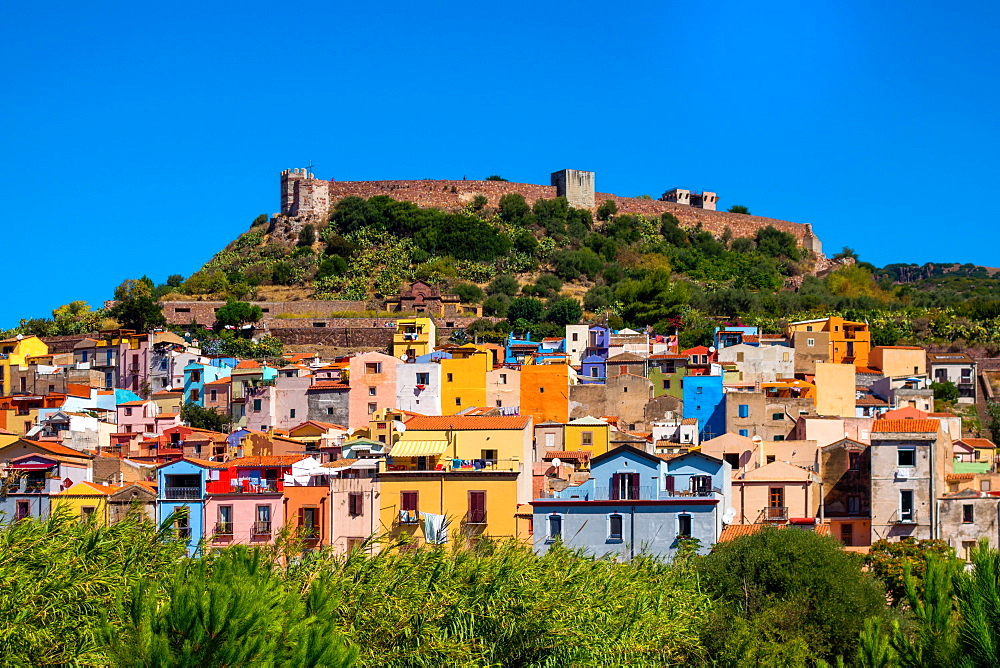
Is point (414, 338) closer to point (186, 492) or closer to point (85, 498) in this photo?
point (186, 492)

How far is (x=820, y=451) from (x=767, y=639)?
1420cm

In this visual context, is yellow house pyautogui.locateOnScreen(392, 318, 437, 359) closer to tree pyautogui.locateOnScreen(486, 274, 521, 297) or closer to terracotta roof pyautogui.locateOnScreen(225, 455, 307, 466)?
tree pyautogui.locateOnScreen(486, 274, 521, 297)

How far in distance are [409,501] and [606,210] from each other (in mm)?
59247

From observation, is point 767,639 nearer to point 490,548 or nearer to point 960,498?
point 490,548

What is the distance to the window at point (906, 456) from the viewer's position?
4047 cm

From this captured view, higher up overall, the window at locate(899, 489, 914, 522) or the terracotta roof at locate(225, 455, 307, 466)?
the terracotta roof at locate(225, 455, 307, 466)

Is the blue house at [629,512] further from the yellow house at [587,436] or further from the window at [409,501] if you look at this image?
the yellow house at [587,436]

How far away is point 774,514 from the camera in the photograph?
40.7 m

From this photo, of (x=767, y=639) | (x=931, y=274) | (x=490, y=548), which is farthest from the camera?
(x=931, y=274)

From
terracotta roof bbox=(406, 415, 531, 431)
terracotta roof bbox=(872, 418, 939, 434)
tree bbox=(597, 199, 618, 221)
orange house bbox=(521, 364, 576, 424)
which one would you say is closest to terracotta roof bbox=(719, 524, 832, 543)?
terracotta roof bbox=(872, 418, 939, 434)

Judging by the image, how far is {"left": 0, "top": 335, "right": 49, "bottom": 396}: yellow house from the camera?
206ft

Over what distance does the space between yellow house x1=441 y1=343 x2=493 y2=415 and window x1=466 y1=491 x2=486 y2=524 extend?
15885 mm

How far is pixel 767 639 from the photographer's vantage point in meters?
30.8

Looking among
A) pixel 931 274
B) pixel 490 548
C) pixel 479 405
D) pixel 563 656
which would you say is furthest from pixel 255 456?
pixel 931 274
